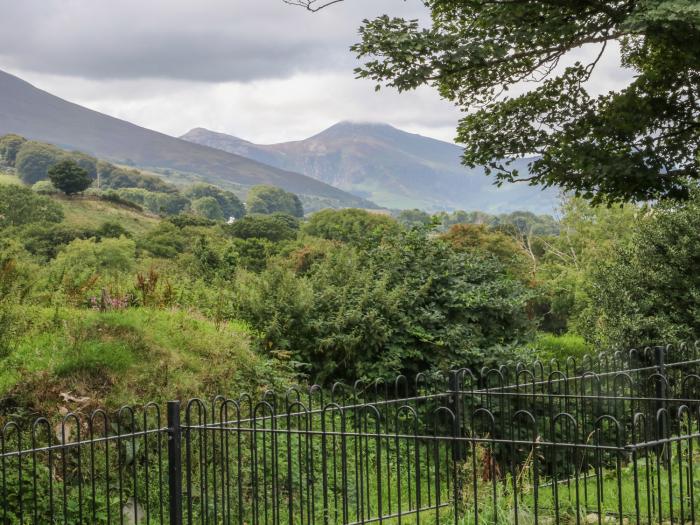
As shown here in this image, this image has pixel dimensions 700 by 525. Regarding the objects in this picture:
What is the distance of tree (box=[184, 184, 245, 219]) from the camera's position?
151 meters

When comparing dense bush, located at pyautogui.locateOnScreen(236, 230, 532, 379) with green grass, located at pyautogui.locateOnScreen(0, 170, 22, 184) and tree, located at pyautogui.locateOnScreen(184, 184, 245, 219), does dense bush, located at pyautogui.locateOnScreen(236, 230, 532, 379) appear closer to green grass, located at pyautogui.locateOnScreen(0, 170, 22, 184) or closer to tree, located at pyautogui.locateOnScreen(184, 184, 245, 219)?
green grass, located at pyautogui.locateOnScreen(0, 170, 22, 184)

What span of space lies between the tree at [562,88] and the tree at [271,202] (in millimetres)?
144732

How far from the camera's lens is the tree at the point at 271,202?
15900cm

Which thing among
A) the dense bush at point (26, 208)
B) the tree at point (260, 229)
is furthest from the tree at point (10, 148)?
the tree at point (260, 229)

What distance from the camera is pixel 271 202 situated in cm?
16375

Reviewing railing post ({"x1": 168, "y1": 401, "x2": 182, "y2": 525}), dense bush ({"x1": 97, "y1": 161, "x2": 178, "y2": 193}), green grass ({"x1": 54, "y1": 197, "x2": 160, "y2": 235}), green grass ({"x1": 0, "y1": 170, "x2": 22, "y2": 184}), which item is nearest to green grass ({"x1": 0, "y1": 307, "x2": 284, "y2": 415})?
railing post ({"x1": 168, "y1": 401, "x2": 182, "y2": 525})

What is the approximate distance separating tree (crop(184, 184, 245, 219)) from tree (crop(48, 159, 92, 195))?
6542 centimetres

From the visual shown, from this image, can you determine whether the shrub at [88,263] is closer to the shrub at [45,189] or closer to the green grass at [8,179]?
the shrub at [45,189]

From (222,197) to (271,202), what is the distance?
518 inches

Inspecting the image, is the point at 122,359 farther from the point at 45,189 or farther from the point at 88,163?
the point at 88,163

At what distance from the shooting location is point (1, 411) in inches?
328

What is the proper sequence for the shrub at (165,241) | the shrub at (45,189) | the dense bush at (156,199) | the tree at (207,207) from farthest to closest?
the tree at (207,207), the dense bush at (156,199), the shrub at (45,189), the shrub at (165,241)

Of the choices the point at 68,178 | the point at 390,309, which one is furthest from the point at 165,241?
the point at 390,309

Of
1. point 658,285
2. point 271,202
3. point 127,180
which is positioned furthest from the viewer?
point 271,202
